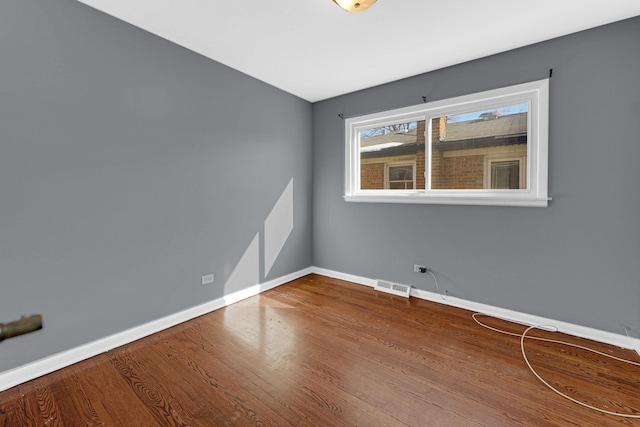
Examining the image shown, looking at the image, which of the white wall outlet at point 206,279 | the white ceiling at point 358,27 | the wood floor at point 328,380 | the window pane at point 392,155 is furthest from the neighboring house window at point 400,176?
the white wall outlet at point 206,279

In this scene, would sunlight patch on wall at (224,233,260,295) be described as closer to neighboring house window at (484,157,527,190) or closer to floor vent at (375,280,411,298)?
floor vent at (375,280,411,298)

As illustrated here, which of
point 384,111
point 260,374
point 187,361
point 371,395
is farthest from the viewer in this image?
point 384,111

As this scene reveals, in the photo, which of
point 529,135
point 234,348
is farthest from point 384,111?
point 234,348

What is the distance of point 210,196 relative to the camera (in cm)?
282

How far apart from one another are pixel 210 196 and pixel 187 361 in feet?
4.85

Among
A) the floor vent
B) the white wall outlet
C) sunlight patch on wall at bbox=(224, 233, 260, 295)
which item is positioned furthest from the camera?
the floor vent

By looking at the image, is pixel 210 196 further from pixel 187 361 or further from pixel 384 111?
pixel 384 111

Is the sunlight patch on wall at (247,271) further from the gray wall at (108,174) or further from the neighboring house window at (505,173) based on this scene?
the neighboring house window at (505,173)

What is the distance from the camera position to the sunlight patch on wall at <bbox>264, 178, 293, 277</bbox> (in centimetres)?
347

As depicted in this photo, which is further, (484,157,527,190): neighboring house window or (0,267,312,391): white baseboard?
(484,157,527,190): neighboring house window

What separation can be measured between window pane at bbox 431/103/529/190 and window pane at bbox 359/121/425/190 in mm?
175

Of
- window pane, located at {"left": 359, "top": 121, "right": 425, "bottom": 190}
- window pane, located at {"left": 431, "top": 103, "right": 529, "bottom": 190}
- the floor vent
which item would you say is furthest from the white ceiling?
the floor vent

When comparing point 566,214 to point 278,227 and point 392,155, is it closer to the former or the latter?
point 392,155

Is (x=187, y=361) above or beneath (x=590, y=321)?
beneath
